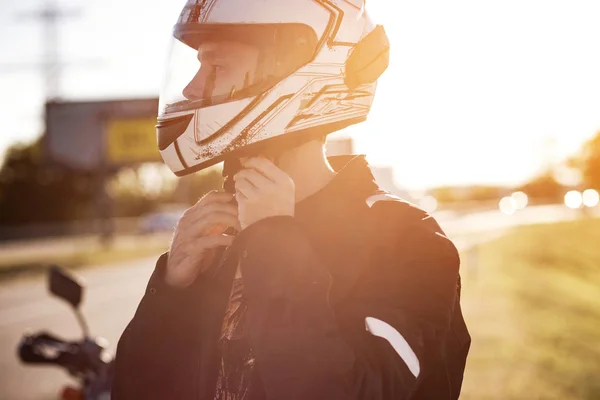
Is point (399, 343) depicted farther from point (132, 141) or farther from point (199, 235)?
point (132, 141)

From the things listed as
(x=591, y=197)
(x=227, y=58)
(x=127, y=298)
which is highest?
(x=227, y=58)

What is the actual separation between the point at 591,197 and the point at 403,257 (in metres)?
29.0

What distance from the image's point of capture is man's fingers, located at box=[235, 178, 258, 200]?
5.20ft

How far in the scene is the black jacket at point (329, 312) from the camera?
140 centimetres

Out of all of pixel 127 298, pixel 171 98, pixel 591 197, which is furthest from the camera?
pixel 591 197

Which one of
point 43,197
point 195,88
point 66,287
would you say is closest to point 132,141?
point 43,197

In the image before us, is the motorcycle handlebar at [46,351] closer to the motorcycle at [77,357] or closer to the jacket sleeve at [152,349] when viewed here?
the motorcycle at [77,357]

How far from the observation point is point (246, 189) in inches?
62.7

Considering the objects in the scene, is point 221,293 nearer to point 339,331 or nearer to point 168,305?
point 168,305

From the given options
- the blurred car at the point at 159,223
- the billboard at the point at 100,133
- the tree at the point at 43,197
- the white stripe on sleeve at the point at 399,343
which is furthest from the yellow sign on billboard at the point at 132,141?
the white stripe on sleeve at the point at 399,343

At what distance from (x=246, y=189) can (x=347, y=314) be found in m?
0.34

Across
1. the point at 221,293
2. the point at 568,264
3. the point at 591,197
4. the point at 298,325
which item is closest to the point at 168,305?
the point at 221,293

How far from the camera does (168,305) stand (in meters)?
1.82

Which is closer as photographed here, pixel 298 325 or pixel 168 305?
pixel 298 325
